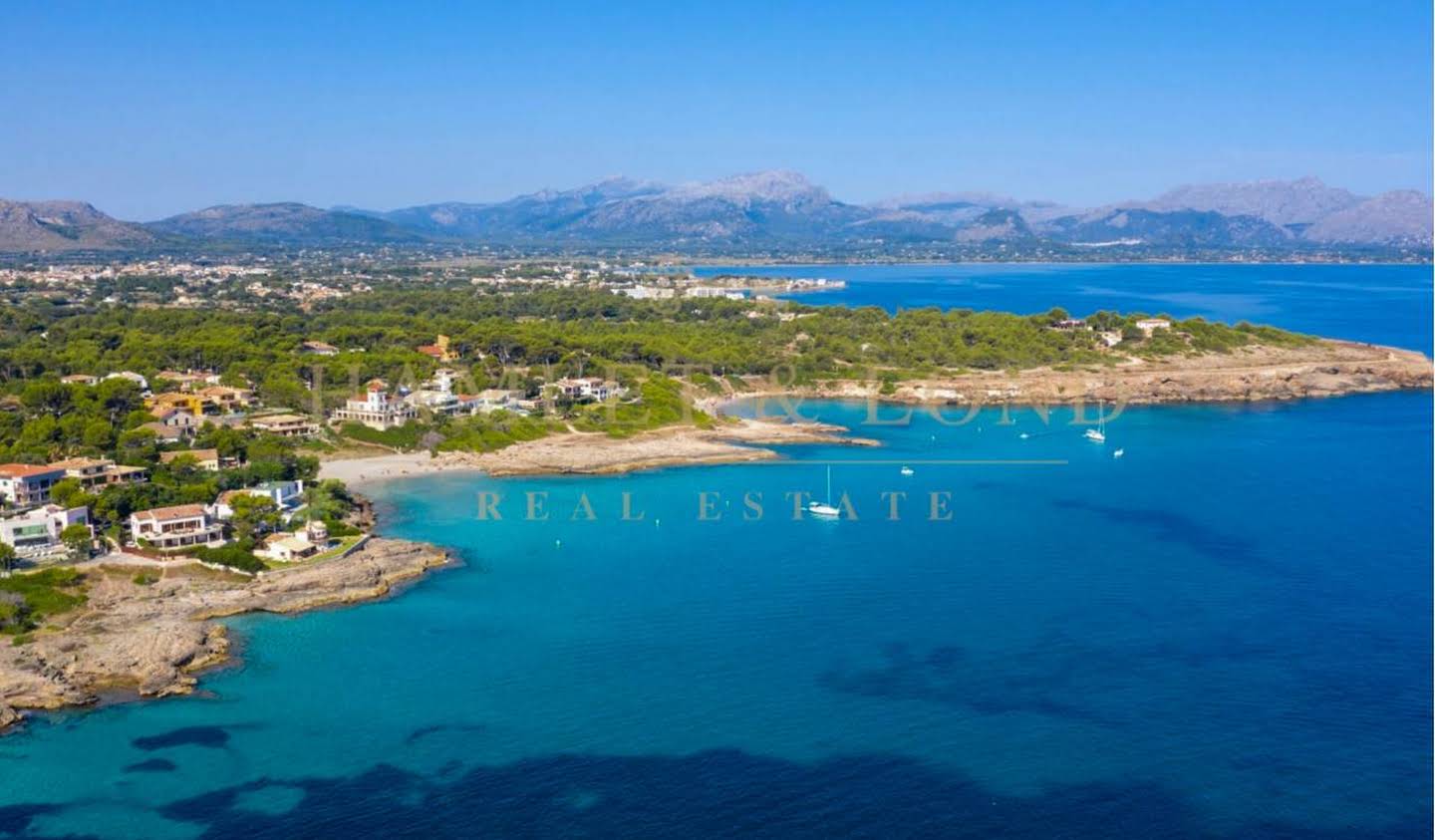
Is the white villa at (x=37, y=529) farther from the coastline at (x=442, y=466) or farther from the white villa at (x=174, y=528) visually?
the coastline at (x=442, y=466)

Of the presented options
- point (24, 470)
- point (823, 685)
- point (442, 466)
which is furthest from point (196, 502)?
point (823, 685)

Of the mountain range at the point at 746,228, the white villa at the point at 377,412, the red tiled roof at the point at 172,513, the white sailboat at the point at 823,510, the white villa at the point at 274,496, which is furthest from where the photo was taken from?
the mountain range at the point at 746,228

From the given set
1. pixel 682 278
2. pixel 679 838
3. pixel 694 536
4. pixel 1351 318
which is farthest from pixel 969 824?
pixel 682 278

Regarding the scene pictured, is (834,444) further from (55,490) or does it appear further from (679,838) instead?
(679,838)

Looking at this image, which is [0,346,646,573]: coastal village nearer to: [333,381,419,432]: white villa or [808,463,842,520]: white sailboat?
[333,381,419,432]: white villa

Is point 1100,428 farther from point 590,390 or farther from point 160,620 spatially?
point 160,620

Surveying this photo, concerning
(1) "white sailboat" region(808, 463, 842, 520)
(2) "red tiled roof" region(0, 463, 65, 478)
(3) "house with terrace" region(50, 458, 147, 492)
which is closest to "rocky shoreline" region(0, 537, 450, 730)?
(2) "red tiled roof" region(0, 463, 65, 478)

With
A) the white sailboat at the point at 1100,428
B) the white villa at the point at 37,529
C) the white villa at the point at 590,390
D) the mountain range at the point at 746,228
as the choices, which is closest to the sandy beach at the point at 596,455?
the white villa at the point at 590,390
